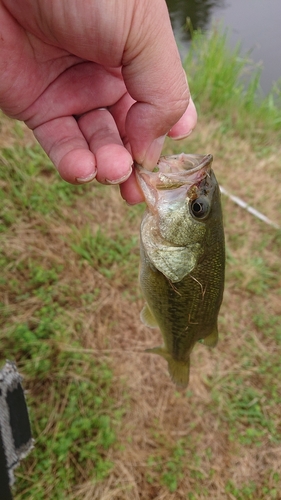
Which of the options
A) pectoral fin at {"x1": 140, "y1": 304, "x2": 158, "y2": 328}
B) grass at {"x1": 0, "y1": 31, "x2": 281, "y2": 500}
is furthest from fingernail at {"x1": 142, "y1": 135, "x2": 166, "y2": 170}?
grass at {"x1": 0, "y1": 31, "x2": 281, "y2": 500}

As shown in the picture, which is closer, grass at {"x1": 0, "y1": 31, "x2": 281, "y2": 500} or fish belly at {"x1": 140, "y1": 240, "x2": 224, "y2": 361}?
fish belly at {"x1": 140, "y1": 240, "x2": 224, "y2": 361}

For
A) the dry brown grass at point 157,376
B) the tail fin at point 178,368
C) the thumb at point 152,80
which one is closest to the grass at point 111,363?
the dry brown grass at point 157,376

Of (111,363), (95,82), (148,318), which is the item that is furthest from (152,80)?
(111,363)

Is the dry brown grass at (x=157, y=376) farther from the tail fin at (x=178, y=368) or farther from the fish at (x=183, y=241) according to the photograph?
the fish at (x=183, y=241)

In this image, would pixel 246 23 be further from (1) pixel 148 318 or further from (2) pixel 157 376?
(1) pixel 148 318

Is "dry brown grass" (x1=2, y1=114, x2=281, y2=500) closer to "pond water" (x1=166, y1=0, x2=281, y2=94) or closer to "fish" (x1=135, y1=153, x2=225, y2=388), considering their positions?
"fish" (x1=135, y1=153, x2=225, y2=388)

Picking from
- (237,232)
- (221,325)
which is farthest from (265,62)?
(221,325)
